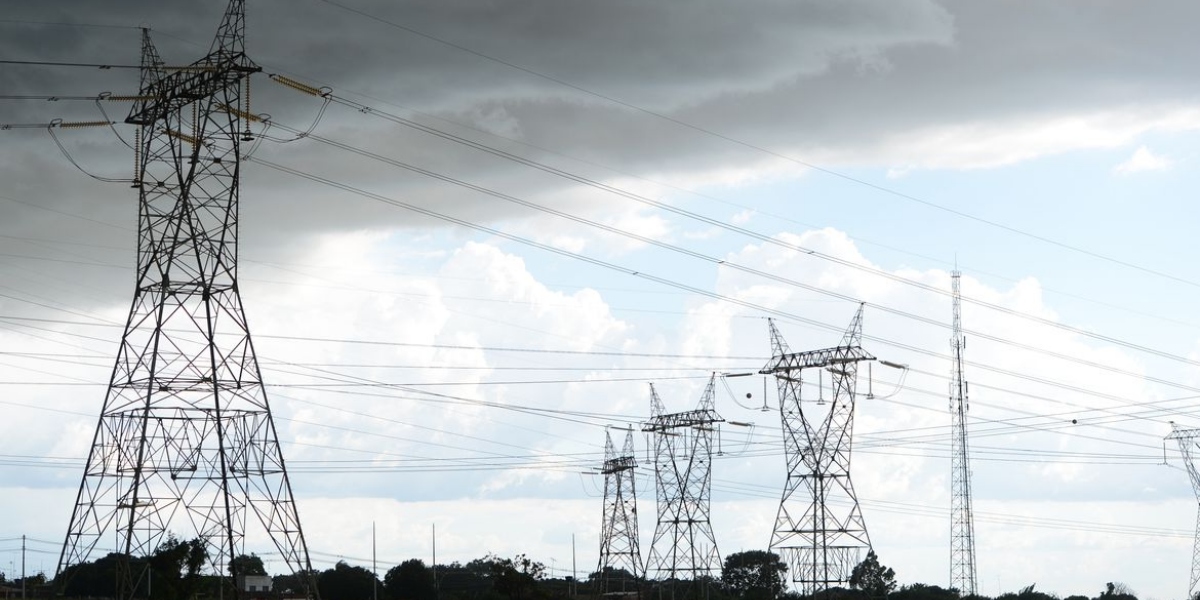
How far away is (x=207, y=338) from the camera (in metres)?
58.3

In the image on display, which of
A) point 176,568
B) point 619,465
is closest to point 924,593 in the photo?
point 619,465

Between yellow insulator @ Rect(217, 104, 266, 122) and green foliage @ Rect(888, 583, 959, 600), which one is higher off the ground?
yellow insulator @ Rect(217, 104, 266, 122)

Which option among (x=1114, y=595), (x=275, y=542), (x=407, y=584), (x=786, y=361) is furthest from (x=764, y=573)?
(x=275, y=542)

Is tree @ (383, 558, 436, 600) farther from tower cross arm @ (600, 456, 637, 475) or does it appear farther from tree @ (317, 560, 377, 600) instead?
tower cross arm @ (600, 456, 637, 475)

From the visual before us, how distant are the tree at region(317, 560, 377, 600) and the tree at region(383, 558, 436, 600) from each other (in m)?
1.84

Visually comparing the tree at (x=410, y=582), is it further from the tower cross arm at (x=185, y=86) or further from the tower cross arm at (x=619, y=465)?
the tower cross arm at (x=185, y=86)

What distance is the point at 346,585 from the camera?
13862cm

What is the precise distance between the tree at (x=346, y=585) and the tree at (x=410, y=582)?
184 centimetres

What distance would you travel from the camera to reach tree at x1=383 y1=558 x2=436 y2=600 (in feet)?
448

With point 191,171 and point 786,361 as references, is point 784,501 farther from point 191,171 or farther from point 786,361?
point 191,171

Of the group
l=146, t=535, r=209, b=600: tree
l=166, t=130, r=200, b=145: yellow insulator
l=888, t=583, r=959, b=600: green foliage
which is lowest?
l=888, t=583, r=959, b=600: green foliage

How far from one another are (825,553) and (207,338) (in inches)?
1825

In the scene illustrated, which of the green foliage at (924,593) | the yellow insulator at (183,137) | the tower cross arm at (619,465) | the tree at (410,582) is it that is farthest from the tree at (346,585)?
the yellow insulator at (183,137)

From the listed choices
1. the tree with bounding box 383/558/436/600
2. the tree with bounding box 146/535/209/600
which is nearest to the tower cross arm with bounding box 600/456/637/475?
the tree with bounding box 383/558/436/600
